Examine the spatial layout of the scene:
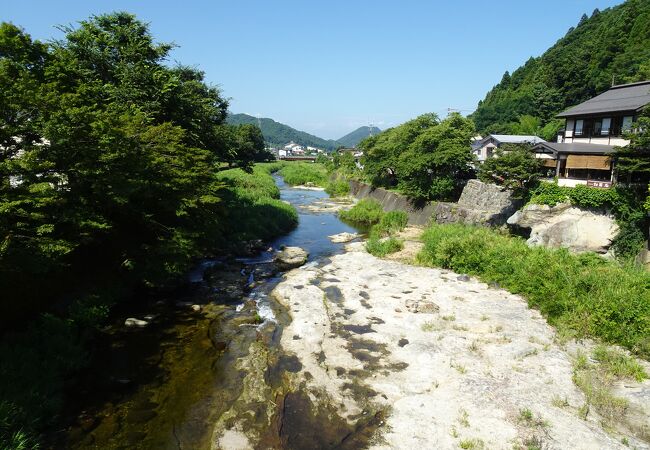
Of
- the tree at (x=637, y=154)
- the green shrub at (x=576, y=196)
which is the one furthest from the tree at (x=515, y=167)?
the tree at (x=637, y=154)

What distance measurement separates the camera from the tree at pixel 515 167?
2431 centimetres

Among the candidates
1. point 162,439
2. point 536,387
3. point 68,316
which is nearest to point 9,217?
point 68,316

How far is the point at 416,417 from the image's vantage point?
31.4ft

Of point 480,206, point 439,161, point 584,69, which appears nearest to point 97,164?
point 480,206

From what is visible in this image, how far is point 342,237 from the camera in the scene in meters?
30.8

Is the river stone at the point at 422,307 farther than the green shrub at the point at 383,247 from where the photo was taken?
No

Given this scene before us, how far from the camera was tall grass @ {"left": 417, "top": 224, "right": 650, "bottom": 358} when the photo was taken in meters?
12.6

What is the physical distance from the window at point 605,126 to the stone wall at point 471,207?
25.3 feet

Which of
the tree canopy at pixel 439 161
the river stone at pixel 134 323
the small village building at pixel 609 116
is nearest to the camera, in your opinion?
the river stone at pixel 134 323

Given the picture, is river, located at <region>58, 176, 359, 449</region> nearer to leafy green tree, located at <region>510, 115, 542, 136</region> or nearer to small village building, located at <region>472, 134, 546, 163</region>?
small village building, located at <region>472, 134, 546, 163</region>

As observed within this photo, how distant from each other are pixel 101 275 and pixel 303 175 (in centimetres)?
6101

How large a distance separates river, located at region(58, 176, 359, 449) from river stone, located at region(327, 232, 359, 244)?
1066cm

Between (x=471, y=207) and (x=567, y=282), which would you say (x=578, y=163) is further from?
(x=567, y=282)

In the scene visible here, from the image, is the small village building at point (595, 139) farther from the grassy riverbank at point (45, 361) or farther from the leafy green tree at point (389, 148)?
the grassy riverbank at point (45, 361)
